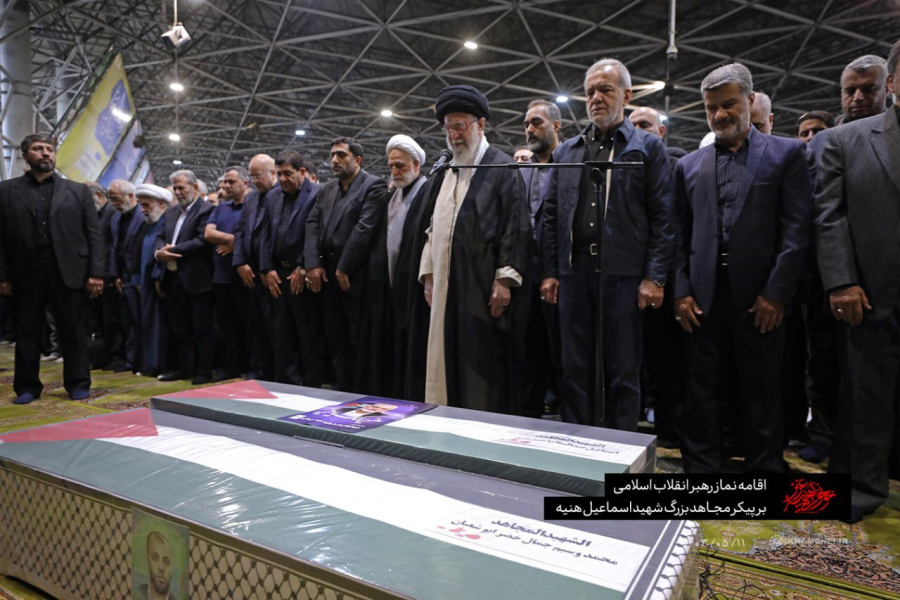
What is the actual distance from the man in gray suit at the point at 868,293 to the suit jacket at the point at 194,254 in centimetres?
422

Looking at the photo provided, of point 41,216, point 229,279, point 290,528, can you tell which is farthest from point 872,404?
point 41,216

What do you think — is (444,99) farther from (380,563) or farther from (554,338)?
(380,563)

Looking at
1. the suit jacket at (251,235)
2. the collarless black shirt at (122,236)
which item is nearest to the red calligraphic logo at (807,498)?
the suit jacket at (251,235)

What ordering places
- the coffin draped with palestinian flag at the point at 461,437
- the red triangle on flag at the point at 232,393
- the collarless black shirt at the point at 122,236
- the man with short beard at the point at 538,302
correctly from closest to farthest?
1. the coffin draped with palestinian flag at the point at 461,437
2. the red triangle on flag at the point at 232,393
3. the man with short beard at the point at 538,302
4. the collarless black shirt at the point at 122,236

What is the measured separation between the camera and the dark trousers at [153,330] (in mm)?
4770

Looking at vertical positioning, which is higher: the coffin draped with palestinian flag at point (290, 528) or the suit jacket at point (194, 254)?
the suit jacket at point (194, 254)

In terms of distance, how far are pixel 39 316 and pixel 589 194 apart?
146 inches

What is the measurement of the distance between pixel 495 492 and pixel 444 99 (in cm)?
213

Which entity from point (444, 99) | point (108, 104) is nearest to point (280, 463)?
point (444, 99)

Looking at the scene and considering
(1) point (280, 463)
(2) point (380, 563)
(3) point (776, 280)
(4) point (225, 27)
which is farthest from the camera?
(4) point (225, 27)

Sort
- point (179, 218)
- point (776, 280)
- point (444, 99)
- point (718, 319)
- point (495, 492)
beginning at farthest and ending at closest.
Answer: point (179, 218) → point (444, 99) → point (718, 319) → point (776, 280) → point (495, 492)

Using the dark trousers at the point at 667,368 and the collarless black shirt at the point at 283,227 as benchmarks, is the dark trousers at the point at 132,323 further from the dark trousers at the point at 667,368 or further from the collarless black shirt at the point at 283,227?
the dark trousers at the point at 667,368

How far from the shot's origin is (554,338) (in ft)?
9.92

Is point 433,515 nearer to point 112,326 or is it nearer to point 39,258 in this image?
point 39,258
